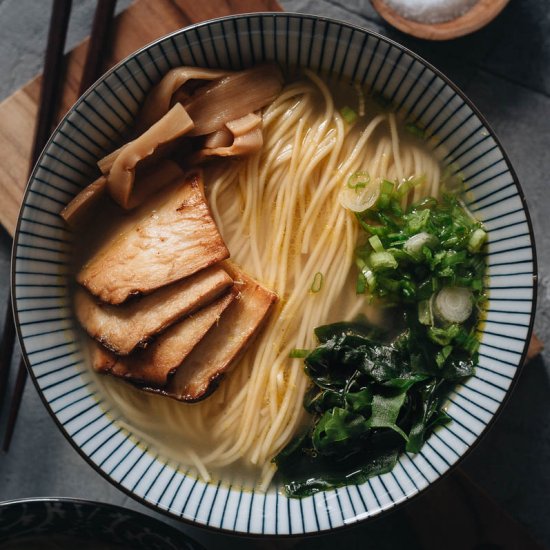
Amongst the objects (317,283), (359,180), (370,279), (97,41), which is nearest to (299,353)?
(317,283)

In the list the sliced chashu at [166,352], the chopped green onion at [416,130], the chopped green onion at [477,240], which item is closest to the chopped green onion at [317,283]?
the sliced chashu at [166,352]

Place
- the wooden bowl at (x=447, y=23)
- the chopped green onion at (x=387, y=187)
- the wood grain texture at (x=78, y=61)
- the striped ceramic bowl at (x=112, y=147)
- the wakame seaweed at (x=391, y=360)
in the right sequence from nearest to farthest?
the striped ceramic bowl at (x=112, y=147), the wakame seaweed at (x=391, y=360), the chopped green onion at (x=387, y=187), the wood grain texture at (x=78, y=61), the wooden bowl at (x=447, y=23)

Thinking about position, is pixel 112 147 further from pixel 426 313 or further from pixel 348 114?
pixel 426 313

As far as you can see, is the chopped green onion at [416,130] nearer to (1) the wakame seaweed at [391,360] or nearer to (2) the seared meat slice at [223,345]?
(1) the wakame seaweed at [391,360]

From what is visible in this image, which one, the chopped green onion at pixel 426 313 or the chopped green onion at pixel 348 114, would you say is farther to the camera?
the chopped green onion at pixel 348 114

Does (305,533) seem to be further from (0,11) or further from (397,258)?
(0,11)

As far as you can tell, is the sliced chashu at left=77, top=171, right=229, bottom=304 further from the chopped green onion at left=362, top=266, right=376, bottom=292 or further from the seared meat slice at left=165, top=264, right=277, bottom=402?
the chopped green onion at left=362, top=266, right=376, bottom=292

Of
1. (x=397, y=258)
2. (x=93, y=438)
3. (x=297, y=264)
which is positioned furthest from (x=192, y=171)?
(x=93, y=438)
